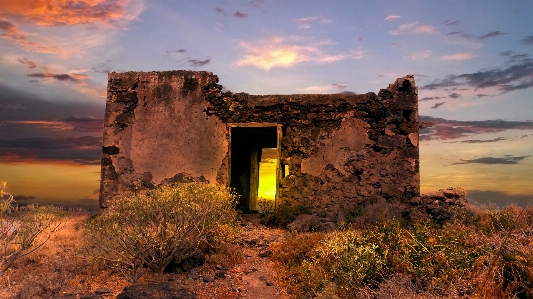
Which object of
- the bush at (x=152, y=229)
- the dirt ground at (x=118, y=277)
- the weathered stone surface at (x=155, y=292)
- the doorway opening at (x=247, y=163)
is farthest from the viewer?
the doorway opening at (x=247, y=163)

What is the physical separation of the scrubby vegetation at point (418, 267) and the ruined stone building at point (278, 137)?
401 cm

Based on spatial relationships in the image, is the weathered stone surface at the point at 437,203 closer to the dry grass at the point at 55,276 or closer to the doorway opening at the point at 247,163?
the doorway opening at the point at 247,163

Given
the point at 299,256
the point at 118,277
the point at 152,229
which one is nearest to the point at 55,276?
the point at 118,277

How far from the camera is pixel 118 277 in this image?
685cm

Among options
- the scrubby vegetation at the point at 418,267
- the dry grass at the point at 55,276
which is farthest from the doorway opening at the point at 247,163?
the scrubby vegetation at the point at 418,267

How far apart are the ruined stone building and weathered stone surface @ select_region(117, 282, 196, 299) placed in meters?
5.76

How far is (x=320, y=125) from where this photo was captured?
1117 centimetres

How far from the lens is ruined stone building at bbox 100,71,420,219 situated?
36.0 ft

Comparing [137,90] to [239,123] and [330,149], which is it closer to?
[239,123]

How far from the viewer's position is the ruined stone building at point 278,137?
432 inches

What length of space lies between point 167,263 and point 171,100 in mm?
6060

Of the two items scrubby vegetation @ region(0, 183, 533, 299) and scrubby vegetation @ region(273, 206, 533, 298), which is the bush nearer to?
scrubby vegetation @ region(0, 183, 533, 299)

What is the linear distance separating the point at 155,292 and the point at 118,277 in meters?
1.88

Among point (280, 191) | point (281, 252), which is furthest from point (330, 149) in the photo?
point (281, 252)
